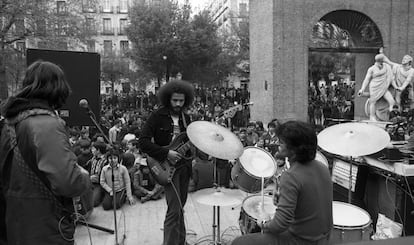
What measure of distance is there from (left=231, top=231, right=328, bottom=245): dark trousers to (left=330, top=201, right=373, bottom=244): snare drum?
660 millimetres

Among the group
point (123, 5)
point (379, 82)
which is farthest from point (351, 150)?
point (123, 5)

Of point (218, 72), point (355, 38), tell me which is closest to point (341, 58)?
point (218, 72)

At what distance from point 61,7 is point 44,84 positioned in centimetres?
1997

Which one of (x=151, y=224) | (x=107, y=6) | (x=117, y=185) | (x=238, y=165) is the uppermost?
(x=107, y=6)

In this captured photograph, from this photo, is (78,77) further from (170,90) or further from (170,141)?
(170,141)

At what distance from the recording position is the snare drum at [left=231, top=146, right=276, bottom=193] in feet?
14.2

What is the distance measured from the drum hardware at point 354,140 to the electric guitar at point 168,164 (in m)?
1.67

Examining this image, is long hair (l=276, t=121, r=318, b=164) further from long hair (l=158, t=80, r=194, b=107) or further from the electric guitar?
long hair (l=158, t=80, r=194, b=107)

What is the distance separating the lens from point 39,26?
18391 millimetres

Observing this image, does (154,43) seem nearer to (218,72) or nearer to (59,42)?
(218,72)

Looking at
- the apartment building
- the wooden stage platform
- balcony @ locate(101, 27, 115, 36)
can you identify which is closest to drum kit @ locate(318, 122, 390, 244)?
the wooden stage platform

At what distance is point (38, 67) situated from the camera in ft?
7.77

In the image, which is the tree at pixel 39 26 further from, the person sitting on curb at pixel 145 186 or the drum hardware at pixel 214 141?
the drum hardware at pixel 214 141

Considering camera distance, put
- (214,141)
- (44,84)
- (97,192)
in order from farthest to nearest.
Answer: (97,192), (214,141), (44,84)
